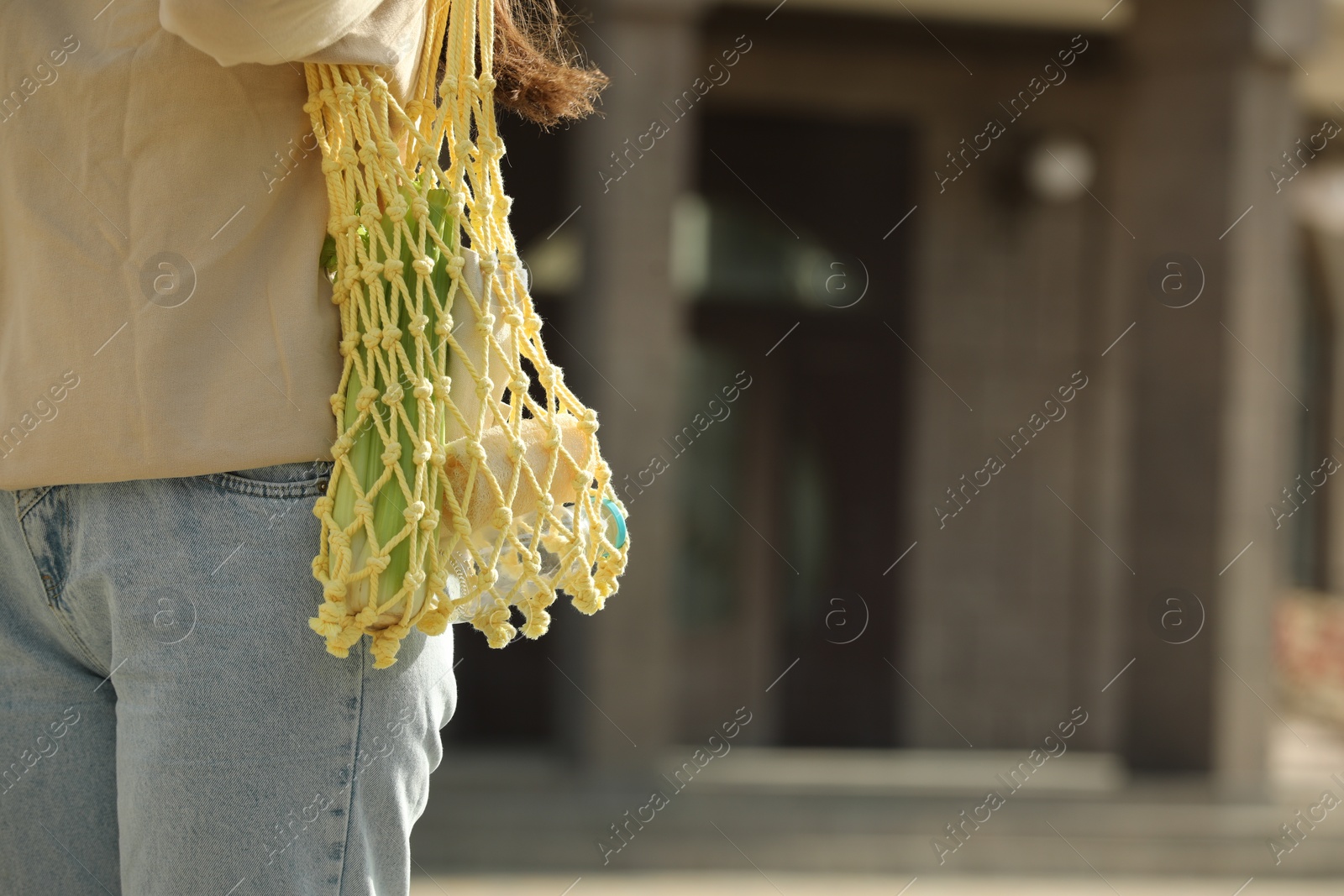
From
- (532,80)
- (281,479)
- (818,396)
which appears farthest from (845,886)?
(281,479)

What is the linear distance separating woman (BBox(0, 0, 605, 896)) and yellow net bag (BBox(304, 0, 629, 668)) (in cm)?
3

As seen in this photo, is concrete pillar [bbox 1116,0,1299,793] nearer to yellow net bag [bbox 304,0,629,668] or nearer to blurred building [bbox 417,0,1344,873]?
blurred building [bbox 417,0,1344,873]

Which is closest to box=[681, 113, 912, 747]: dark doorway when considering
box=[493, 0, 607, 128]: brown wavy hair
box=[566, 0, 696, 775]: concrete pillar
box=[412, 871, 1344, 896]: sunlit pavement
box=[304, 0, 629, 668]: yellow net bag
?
box=[566, 0, 696, 775]: concrete pillar

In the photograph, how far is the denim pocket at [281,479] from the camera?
3.19 feet

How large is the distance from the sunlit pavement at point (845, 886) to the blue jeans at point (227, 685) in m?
3.63

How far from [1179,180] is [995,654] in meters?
2.84

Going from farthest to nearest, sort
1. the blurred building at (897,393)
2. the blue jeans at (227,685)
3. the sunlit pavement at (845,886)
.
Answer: the blurred building at (897,393), the sunlit pavement at (845,886), the blue jeans at (227,685)

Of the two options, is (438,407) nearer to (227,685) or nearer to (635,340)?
(227,685)

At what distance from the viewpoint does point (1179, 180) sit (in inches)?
219

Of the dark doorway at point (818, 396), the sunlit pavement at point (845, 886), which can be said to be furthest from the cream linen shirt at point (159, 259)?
the dark doorway at point (818, 396)

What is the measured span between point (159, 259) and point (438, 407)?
0.86 ft

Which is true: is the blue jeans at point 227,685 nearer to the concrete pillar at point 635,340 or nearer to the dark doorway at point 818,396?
the concrete pillar at point 635,340

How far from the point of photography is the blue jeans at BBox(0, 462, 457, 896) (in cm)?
94

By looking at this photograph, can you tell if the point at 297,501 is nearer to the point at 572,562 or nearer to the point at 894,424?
the point at 572,562
